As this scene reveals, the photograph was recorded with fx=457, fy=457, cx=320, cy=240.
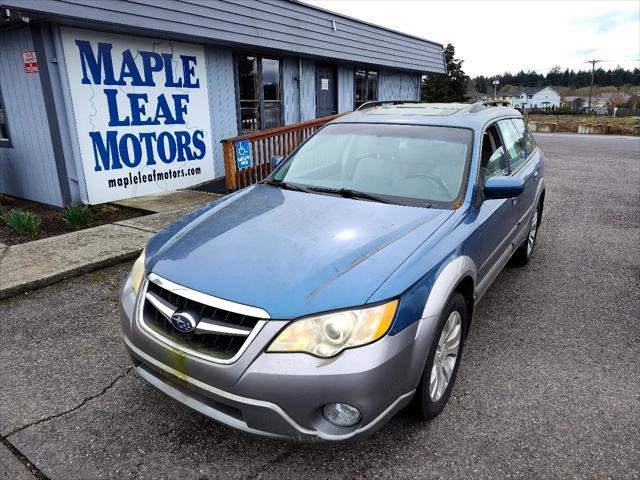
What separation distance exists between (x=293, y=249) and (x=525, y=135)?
3.64 m

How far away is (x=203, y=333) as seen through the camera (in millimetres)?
2053

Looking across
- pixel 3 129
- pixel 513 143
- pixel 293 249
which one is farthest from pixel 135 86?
pixel 293 249

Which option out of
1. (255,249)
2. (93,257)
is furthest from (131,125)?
(255,249)

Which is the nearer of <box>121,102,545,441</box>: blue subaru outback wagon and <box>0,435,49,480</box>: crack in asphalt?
<box>121,102,545,441</box>: blue subaru outback wagon

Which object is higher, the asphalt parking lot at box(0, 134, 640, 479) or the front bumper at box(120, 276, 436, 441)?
the front bumper at box(120, 276, 436, 441)

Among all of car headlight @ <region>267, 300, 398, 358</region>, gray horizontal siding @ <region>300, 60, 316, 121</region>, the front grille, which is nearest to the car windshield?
car headlight @ <region>267, 300, 398, 358</region>

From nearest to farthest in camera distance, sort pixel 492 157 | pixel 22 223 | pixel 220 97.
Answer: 1. pixel 492 157
2. pixel 22 223
3. pixel 220 97

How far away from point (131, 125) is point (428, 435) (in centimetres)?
633

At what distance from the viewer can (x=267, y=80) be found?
941 cm

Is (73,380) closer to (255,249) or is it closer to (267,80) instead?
→ (255,249)

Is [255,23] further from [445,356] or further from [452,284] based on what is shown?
[445,356]

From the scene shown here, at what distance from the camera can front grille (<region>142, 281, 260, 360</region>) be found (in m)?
2.00

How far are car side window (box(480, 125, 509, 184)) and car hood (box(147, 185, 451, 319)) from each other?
2.48 ft

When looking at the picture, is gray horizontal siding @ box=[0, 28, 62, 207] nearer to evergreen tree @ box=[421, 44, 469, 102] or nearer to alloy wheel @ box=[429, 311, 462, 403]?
alloy wheel @ box=[429, 311, 462, 403]
